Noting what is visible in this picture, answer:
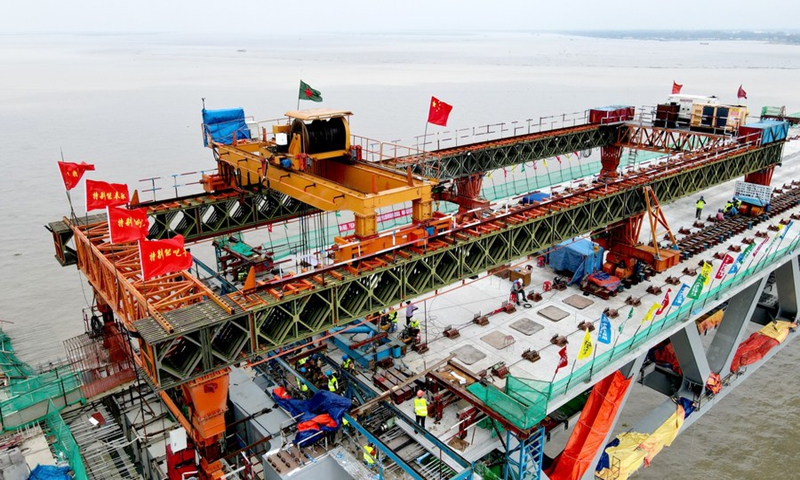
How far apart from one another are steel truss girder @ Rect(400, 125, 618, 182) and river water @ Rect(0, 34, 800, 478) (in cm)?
1922

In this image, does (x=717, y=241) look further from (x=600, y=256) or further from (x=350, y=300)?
(x=350, y=300)

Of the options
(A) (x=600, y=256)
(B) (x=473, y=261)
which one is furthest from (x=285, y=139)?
(A) (x=600, y=256)

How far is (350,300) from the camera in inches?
750

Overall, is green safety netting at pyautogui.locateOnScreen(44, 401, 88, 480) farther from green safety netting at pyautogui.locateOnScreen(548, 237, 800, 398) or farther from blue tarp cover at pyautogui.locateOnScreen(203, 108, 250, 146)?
green safety netting at pyautogui.locateOnScreen(548, 237, 800, 398)

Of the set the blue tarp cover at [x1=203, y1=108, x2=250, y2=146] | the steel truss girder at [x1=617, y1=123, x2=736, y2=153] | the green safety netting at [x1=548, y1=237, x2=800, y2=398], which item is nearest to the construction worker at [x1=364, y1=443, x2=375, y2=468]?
the green safety netting at [x1=548, y1=237, x2=800, y2=398]

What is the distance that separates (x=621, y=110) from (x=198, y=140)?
159 ft

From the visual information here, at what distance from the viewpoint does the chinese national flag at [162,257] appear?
15781 millimetres

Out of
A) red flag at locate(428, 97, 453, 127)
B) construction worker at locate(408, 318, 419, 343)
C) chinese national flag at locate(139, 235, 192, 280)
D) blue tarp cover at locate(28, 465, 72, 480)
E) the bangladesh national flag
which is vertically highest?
the bangladesh national flag

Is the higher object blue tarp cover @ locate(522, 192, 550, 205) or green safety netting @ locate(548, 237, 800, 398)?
blue tarp cover @ locate(522, 192, 550, 205)

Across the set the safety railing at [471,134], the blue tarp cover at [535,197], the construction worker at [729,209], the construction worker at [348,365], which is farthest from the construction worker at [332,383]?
the construction worker at [729,209]

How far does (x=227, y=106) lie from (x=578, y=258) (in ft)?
262

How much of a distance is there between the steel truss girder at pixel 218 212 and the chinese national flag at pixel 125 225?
676 centimetres

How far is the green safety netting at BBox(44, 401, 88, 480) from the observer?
699 inches

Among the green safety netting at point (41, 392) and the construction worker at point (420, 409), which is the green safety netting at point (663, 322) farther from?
the green safety netting at point (41, 392)
